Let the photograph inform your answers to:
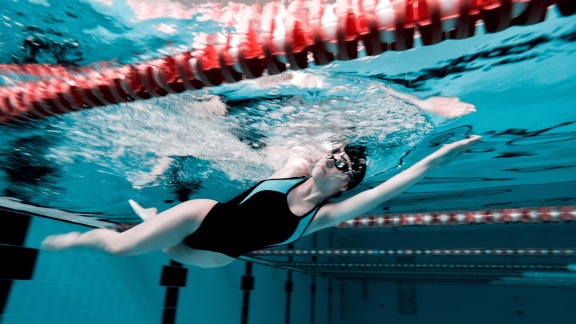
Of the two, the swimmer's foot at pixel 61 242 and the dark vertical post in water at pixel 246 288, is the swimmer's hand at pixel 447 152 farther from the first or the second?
the dark vertical post in water at pixel 246 288

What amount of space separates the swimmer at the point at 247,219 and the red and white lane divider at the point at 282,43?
3.70 ft

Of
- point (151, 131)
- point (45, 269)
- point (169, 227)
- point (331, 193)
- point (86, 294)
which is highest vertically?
point (151, 131)

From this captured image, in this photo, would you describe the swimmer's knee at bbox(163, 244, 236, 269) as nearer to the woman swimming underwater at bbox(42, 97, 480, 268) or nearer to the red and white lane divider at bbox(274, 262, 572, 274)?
the woman swimming underwater at bbox(42, 97, 480, 268)

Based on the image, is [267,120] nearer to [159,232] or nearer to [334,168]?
[334,168]

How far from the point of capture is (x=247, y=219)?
314 centimetres

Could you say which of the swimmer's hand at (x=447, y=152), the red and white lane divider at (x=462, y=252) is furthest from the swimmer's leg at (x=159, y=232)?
the red and white lane divider at (x=462, y=252)

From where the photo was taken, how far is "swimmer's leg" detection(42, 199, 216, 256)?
2.86 meters

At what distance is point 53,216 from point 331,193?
527cm

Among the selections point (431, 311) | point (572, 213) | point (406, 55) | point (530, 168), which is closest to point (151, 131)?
point (406, 55)

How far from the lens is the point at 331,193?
317 centimetres

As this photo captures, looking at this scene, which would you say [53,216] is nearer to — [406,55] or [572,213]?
[406,55]

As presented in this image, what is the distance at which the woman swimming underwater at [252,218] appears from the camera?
2918 millimetres

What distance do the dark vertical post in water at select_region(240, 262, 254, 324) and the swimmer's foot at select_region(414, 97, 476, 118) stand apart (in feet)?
26.1

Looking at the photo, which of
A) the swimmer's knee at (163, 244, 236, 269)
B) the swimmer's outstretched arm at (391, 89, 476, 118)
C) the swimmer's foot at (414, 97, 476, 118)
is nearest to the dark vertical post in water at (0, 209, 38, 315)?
the swimmer's knee at (163, 244, 236, 269)
